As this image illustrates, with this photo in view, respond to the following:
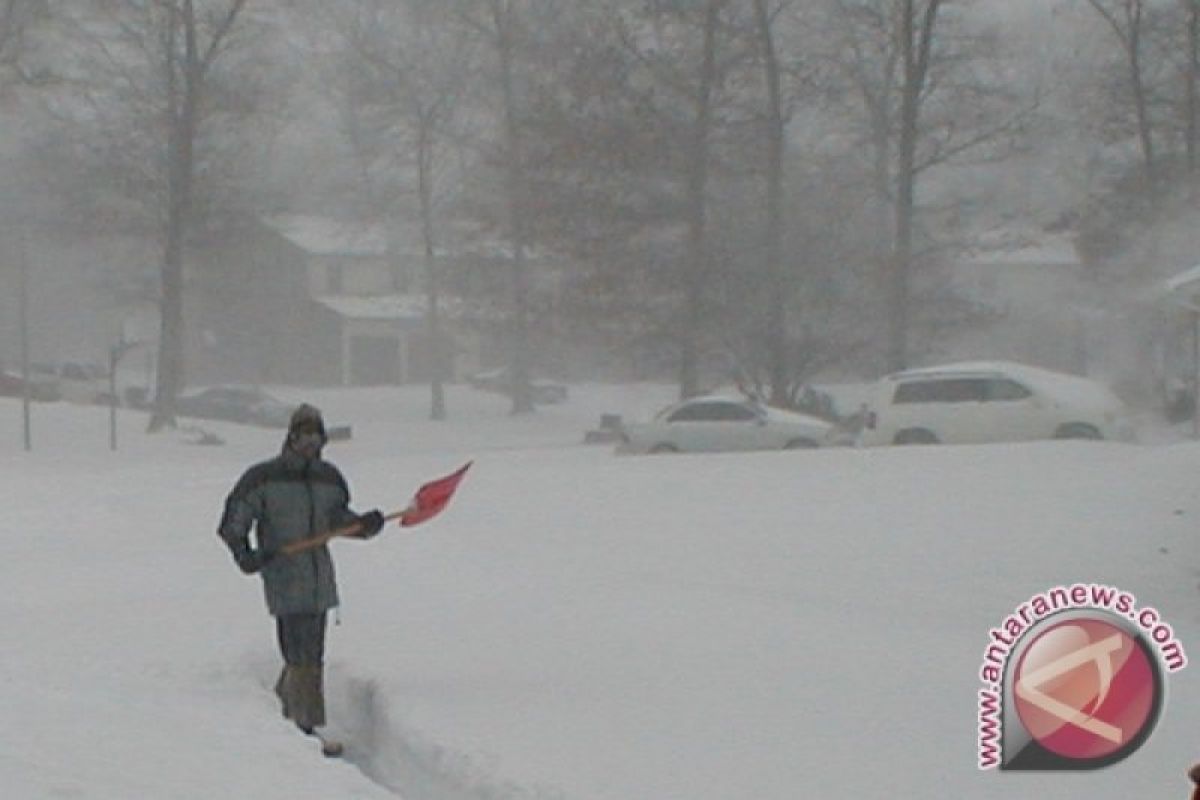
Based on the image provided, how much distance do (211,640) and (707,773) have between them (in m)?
5.70

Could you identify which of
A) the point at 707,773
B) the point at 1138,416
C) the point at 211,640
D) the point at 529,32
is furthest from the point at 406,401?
the point at 707,773

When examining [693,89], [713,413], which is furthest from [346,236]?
[713,413]

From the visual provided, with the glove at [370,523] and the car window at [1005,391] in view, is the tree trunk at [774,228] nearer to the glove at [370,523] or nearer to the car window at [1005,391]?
the car window at [1005,391]

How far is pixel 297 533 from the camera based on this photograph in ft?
35.6

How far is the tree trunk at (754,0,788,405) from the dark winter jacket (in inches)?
1380

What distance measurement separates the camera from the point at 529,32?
55250 millimetres

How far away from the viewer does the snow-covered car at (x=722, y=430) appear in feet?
117

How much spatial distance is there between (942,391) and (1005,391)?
1.01 metres

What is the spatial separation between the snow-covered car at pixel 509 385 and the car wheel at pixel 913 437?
31.3 metres

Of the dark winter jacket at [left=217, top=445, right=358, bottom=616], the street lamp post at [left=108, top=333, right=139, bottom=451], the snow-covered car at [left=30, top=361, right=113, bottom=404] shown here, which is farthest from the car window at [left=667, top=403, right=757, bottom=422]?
the snow-covered car at [left=30, top=361, right=113, bottom=404]

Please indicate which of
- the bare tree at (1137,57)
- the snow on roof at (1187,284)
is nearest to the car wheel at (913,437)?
the snow on roof at (1187,284)

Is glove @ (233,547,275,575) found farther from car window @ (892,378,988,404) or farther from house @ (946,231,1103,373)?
house @ (946,231,1103,373)

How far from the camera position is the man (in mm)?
10789

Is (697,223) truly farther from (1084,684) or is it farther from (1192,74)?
(1084,684)
